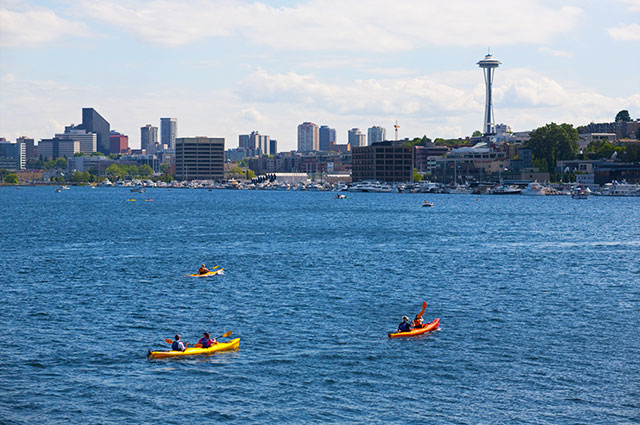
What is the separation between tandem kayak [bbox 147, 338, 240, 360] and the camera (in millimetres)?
51312

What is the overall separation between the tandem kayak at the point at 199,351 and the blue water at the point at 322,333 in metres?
0.54

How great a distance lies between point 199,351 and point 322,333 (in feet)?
32.1

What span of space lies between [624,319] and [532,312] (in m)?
7.11

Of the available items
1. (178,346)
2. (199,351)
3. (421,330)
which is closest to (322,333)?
(421,330)

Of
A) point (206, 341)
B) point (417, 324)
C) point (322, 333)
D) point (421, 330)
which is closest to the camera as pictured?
point (206, 341)

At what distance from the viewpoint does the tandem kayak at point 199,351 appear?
51.3 meters

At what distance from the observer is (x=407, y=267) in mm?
94750

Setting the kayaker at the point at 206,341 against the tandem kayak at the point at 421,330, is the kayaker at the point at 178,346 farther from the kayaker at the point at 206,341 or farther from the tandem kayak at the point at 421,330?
the tandem kayak at the point at 421,330

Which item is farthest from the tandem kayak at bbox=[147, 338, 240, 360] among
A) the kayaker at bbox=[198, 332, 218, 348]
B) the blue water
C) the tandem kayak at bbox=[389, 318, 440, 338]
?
the tandem kayak at bbox=[389, 318, 440, 338]

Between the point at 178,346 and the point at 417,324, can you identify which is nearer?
the point at 178,346

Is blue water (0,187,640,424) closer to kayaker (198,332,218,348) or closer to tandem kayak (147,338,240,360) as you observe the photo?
tandem kayak (147,338,240,360)

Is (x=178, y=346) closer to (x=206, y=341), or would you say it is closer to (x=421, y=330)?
(x=206, y=341)

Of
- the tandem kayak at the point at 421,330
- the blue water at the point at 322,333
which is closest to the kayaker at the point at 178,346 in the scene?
the blue water at the point at 322,333

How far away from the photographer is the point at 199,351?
52625 mm
